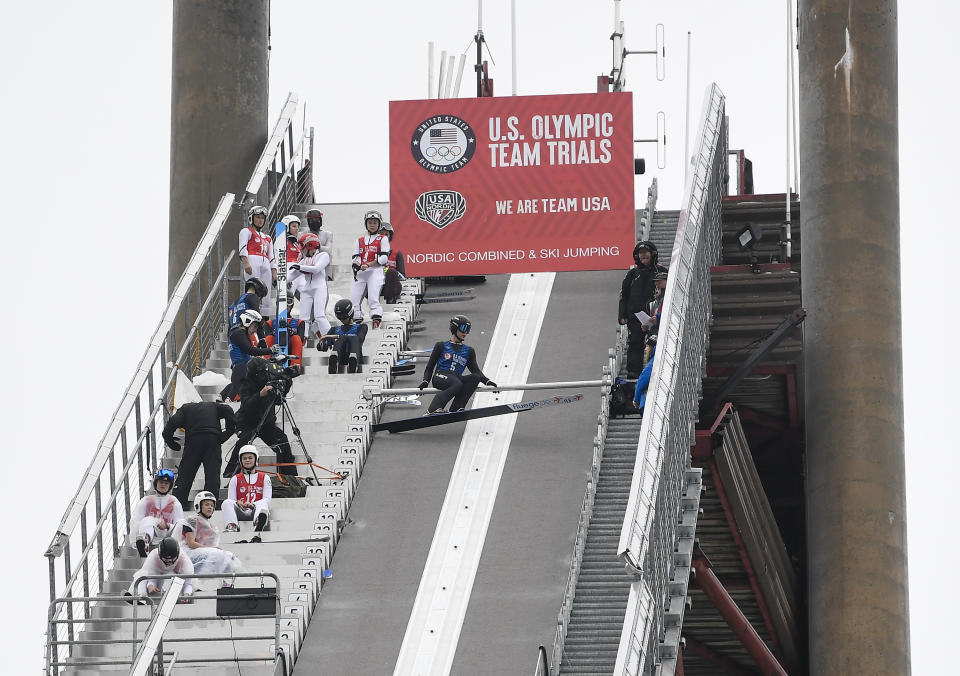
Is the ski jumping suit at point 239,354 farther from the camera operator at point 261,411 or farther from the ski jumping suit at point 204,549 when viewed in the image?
the ski jumping suit at point 204,549

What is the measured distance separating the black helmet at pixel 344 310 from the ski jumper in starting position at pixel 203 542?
3.94m

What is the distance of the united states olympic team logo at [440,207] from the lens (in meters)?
27.0

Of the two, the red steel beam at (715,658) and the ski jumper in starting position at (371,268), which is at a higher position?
the ski jumper in starting position at (371,268)

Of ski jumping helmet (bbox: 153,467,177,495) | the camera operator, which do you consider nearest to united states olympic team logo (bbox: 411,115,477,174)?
the camera operator

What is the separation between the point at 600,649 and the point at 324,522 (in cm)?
327

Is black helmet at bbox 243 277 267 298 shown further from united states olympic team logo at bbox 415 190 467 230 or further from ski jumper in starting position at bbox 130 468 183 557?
ski jumper in starting position at bbox 130 468 183 557

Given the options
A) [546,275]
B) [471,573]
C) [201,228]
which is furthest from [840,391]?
[201,228]

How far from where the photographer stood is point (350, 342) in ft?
78.3

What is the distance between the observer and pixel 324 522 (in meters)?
20.8

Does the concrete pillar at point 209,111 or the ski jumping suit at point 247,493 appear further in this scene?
the concrete pillar at point 209,111

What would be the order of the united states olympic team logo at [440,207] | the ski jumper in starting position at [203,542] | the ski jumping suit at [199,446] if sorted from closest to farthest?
the ski jumper in starting position at [203,542]
the ski jumping suit at [199,446]
the united states olympic team logo at [440,207]

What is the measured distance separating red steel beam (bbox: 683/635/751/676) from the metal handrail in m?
5.81

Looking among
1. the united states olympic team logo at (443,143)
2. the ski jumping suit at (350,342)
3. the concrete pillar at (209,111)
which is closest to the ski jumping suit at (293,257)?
the ski jumping suit at (350,342)

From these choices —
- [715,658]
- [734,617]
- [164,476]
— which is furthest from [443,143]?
[164,476]
